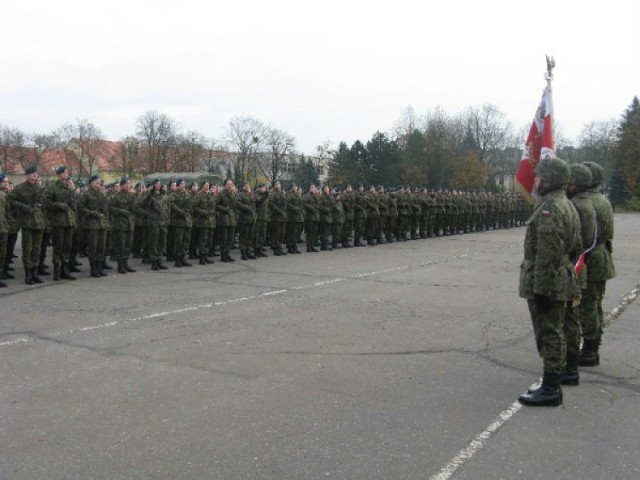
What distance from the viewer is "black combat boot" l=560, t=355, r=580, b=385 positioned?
5566 millimetres

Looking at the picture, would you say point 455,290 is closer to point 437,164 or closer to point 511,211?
point 511,211

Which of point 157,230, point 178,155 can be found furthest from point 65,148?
point 157,230

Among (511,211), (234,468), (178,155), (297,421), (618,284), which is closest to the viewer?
(234,468)

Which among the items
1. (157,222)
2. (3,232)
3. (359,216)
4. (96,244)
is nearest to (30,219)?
(3,232)

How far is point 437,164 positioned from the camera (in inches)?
2260

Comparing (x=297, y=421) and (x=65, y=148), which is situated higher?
(x=65, y=148)

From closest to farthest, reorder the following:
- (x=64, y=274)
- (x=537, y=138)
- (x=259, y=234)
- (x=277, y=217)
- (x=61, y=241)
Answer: (x=537, y=138) < (x=61, y=241) < (x=64, y=274) < (x=259, y=234) < (x=277, y=217)

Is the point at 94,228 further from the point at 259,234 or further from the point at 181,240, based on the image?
the point at 259,234

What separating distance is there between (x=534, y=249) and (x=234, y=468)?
9.52ft

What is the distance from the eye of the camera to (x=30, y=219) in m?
11.1

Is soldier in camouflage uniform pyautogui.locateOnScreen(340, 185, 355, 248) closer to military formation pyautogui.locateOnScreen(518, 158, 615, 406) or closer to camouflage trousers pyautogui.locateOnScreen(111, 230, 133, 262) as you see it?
camouflage trousers pyautogui.locateOnScreen(111, 230, 133, 262)

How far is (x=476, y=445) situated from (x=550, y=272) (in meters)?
1.49

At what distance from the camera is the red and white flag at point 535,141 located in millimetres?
7910

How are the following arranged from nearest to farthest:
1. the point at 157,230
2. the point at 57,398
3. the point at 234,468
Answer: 1. the point at 234,468
2. the point at 57,398
3. the point at 157,230
